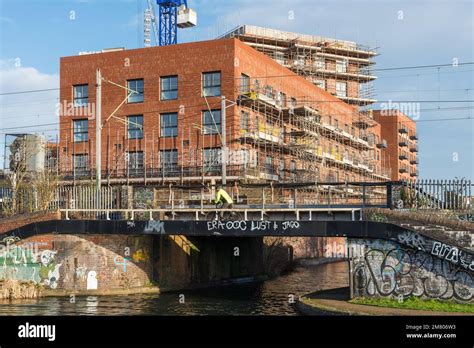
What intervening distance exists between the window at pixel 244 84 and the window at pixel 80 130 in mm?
15608

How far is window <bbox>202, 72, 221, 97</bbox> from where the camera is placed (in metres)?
51.8

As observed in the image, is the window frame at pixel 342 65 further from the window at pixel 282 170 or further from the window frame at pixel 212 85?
the window frame at pixel 212 85

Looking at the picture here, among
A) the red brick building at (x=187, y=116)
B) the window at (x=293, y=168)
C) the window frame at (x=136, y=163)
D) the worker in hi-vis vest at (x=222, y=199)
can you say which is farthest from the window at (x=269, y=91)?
the worker in hi-vis vest at (x=222, y=199)

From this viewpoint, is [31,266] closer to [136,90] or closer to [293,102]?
[136,90]

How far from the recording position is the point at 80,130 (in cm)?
5766

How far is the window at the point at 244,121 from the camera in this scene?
51781mm

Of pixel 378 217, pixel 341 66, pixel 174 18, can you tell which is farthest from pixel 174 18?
pixel 378 217

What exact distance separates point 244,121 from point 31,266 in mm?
24815
